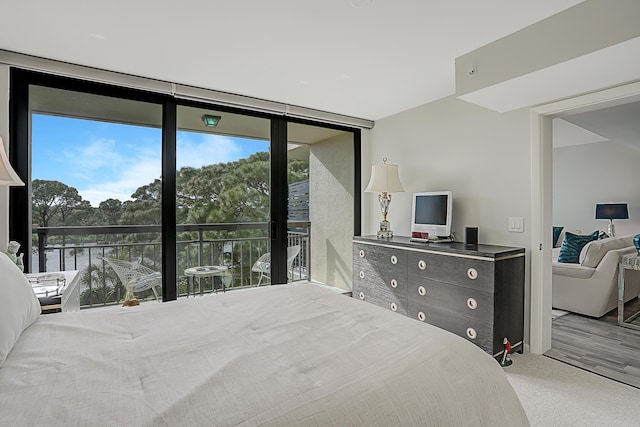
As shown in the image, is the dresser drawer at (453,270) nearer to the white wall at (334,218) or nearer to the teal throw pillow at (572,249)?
the white wall at (334,218)

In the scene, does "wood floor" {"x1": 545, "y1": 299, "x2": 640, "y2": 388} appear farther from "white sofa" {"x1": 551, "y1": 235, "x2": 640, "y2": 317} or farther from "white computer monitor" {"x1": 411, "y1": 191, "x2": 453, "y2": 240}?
"white computer monitor" {"x1": 411, "y1": 191, "x2": 453, "y2": 240}

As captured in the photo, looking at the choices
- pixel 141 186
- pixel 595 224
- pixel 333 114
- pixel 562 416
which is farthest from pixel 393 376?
pixel 595 224

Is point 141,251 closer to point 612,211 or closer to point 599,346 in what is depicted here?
point 599,346

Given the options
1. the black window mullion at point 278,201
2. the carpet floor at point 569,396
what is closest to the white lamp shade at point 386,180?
the black window mullion at point 278,201

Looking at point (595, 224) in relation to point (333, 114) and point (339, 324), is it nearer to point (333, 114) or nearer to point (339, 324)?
point (333, 114)

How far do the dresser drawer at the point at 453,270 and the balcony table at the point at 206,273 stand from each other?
1.93m

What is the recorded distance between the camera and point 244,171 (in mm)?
3721

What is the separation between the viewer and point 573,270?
3902mm

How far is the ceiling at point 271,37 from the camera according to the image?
1988 mm

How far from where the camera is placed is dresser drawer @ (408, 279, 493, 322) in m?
2.62

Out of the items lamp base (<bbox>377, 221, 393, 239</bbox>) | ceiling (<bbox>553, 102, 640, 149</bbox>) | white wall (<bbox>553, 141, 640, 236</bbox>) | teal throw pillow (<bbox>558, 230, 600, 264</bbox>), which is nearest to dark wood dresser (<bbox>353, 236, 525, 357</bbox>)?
lamp base (<bbox>377, 221, 393, 239</bbox>)

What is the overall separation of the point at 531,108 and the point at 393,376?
2.72m

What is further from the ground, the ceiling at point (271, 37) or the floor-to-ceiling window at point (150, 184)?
the ceiling at point (271, 37)

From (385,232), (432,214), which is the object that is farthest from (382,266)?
(432,214)
